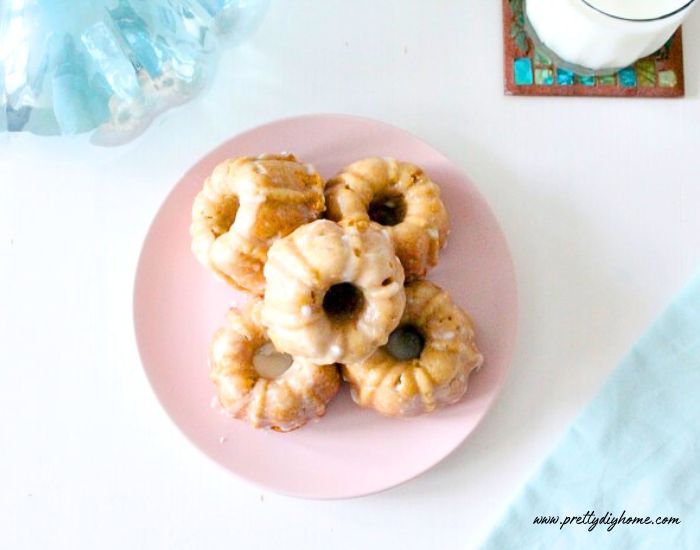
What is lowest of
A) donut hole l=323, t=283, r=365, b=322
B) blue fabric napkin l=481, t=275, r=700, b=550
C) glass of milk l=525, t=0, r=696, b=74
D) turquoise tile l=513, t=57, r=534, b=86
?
blue fabric napkin l=481, t=275, r=700, b=550

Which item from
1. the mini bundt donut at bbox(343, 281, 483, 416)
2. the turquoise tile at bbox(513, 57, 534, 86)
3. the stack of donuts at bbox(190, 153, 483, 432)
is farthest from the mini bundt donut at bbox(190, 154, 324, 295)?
the turquoise tile at bbox(513, 57, 534, 86)

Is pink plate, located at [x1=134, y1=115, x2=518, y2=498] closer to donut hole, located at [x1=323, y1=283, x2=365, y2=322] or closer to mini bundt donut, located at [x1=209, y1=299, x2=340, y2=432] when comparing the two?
mini bundt donut, located at [x1=209, y1=299, x2=340, y2=432]

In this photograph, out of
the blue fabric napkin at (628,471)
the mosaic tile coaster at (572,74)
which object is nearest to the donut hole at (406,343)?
the blue fabric napkin at (628,471)

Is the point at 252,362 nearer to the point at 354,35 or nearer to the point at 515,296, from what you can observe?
the point at 515,296

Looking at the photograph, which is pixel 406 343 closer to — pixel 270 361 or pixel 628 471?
pixel 270 361

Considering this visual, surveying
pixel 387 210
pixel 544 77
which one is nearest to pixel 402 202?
pixel 387 210

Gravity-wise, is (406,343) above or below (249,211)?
below
